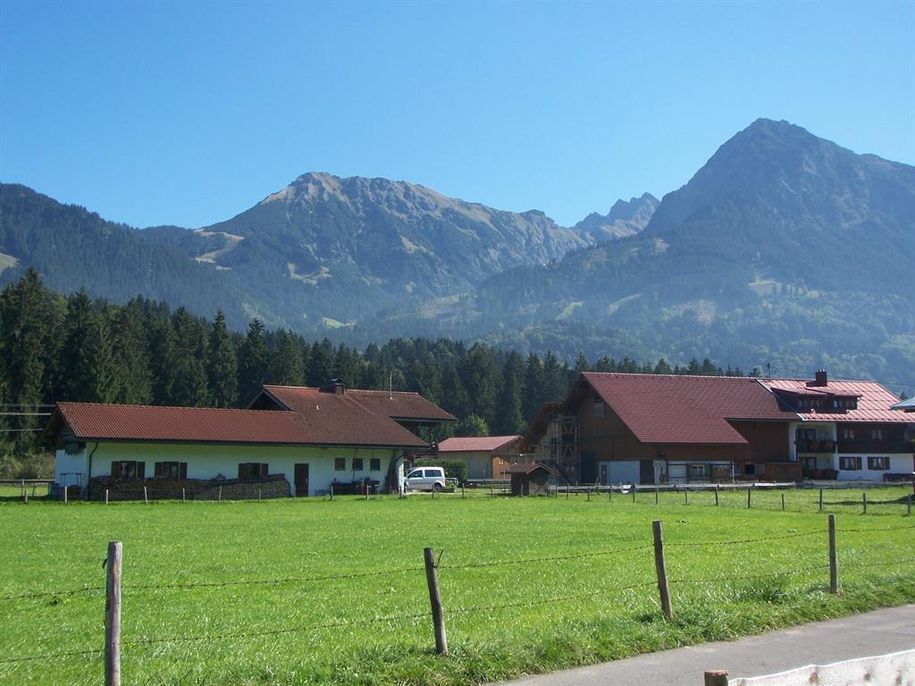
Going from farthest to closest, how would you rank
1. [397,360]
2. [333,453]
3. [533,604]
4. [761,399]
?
[397,360] < [761,399] < [333,453] < [533,604]

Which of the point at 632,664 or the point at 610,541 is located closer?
the point at 632,664

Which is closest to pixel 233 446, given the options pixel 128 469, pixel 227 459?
pixel 227 459

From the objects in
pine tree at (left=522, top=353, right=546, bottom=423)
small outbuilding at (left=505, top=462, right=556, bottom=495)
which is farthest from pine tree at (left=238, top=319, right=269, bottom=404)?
small outbuilding at (left=505, top=462, right=556, bottom=495)

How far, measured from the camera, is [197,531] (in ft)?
94.7

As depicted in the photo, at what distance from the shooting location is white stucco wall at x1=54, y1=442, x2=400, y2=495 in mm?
51500

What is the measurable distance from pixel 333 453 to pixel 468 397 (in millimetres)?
81895

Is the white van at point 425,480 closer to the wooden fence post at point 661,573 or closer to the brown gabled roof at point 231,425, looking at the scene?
the brown gabled roof at point 231,425

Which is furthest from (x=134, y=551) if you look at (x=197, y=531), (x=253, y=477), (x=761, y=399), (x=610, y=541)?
(x=761, y=399)

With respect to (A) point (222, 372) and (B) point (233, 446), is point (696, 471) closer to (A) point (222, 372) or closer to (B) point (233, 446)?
(B) point (233, 446)

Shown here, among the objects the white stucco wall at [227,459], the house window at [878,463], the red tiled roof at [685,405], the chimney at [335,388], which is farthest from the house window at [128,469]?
the house window at [878,463]

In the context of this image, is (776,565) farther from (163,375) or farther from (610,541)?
(163,375)

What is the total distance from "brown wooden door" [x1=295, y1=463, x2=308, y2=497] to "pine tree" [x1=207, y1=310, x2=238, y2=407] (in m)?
54.9

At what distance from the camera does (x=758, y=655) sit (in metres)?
11.8

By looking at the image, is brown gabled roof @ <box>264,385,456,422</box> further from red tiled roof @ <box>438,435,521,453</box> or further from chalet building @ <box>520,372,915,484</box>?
red tiled roof @ <box>438,435,521,453</box>
